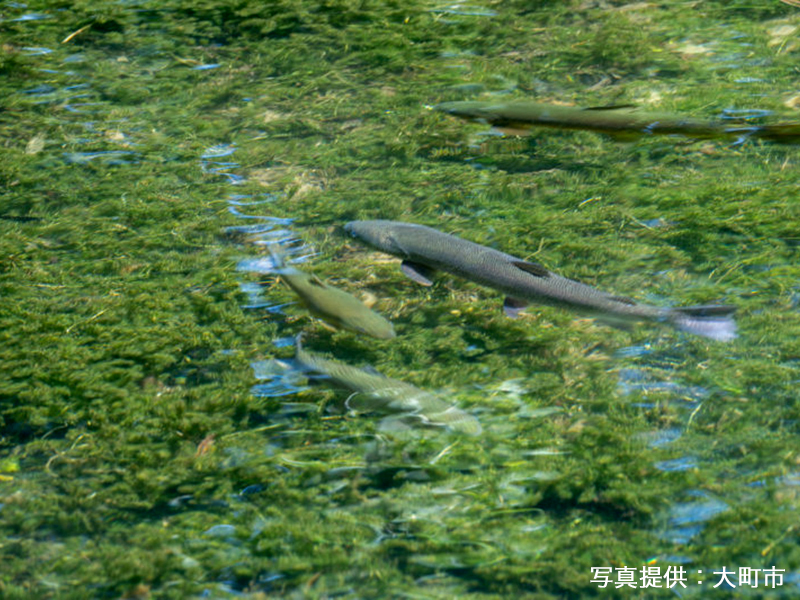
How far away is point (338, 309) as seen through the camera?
349 cm

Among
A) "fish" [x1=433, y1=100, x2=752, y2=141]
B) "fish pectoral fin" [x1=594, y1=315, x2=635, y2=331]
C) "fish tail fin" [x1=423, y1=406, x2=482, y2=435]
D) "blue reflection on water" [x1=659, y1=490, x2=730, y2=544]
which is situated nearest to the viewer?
"blue reflection on water" [x1=659, y1=490, x2=730, y2=544]

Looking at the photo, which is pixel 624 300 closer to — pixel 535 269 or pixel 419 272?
pixel 535 269

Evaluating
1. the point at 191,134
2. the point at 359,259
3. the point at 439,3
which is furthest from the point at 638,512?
the point at 439,3

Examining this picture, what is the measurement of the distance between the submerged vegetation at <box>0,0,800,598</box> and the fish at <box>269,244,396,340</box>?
0.47 feet

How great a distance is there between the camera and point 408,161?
4.96 metres

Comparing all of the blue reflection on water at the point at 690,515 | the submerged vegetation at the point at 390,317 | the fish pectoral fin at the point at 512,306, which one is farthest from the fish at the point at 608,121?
the blue reflection on water at the point at 690,515

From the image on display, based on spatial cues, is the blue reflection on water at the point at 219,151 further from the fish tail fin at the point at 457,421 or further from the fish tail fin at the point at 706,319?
the fish tail fin at the point at 706,319

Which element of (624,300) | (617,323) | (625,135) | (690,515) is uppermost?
(625,135)

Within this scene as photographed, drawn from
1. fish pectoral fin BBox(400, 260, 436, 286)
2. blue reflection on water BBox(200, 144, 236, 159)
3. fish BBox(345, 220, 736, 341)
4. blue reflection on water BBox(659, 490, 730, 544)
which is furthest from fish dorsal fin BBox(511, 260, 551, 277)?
blue reflection on water BBox(200, 144, 236, 159)

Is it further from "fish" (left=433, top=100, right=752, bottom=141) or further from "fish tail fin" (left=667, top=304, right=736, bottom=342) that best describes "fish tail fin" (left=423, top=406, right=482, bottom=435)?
"fish" (left=433, top=100, right=752, bottom=141)

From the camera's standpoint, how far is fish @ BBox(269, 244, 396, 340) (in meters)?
3.46

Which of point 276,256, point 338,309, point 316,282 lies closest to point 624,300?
point 338,309

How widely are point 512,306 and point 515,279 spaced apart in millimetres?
126

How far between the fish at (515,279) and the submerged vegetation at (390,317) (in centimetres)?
14
